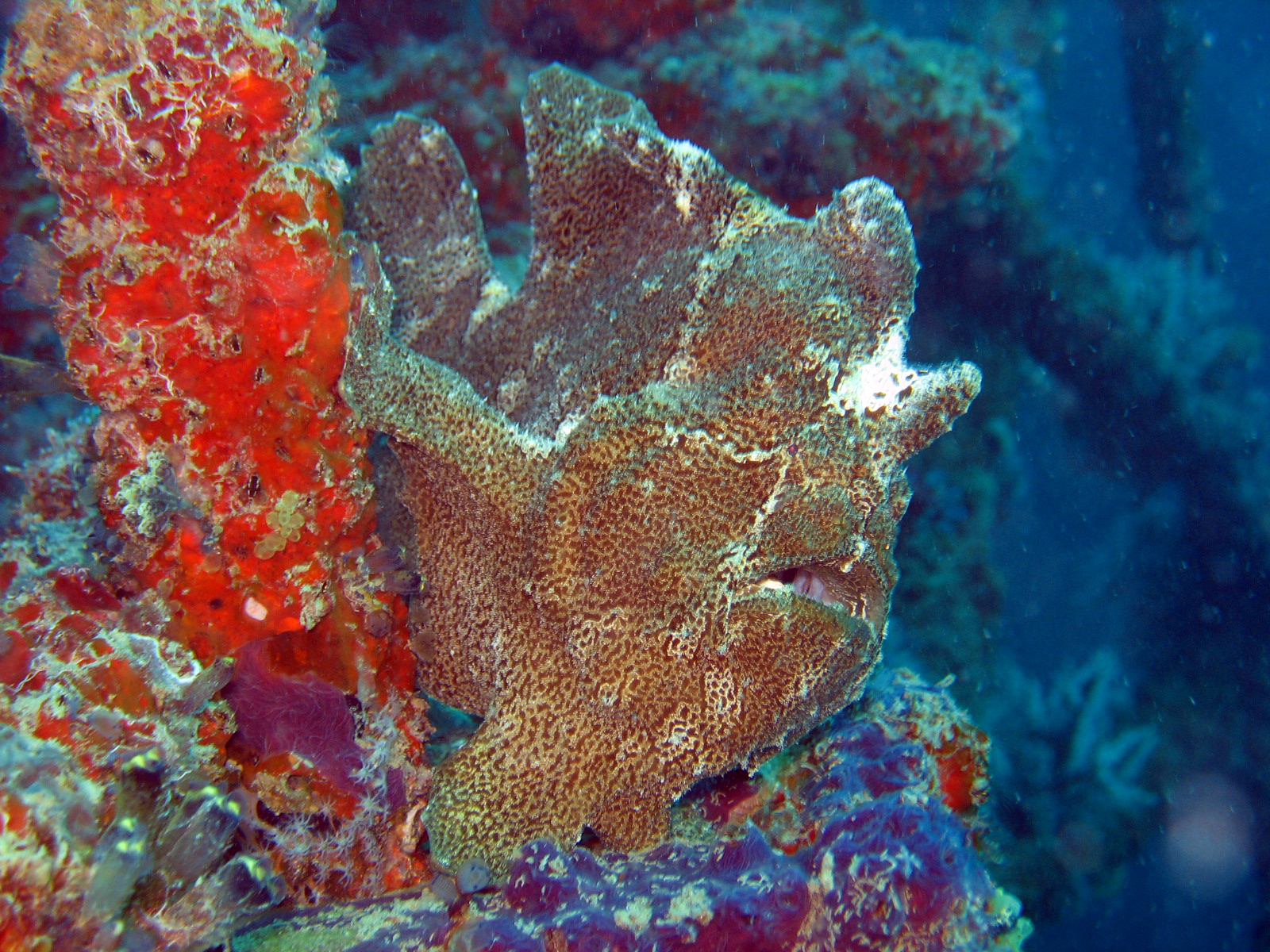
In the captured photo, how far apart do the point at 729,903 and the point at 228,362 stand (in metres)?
1.87

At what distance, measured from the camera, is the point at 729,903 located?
1.68 metres

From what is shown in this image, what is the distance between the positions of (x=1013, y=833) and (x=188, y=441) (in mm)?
10249

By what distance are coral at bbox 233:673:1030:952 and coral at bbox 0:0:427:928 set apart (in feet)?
1.06

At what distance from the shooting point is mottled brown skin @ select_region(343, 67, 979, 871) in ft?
6.40

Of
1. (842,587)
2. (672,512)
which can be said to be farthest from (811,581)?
(672,512)

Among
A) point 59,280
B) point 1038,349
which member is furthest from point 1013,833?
point 59,280

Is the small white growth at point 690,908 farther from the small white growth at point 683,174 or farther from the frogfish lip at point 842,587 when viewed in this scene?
the small white growth at point 683,174

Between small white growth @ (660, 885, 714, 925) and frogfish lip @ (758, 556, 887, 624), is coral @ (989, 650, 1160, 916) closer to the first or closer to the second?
frogfish lip @ (758, 556, 887, 624)

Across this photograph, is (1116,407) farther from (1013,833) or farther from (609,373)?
(609,373)

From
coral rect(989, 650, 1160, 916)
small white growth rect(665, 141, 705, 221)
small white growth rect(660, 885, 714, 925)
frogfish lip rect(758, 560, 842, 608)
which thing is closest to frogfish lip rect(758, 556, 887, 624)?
frogfish lip rect(758, 560, 842, 608)

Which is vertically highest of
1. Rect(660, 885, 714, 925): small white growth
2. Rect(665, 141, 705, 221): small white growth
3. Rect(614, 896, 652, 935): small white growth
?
Rect(665, 141, 705, 221): small white growth

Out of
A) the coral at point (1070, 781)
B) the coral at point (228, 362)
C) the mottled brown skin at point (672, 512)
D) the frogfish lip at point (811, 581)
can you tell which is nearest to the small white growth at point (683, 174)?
the mottled brown skin at point (672, 512)

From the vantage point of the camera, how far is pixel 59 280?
1.80 metres

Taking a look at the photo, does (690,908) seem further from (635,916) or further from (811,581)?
(811,581)
